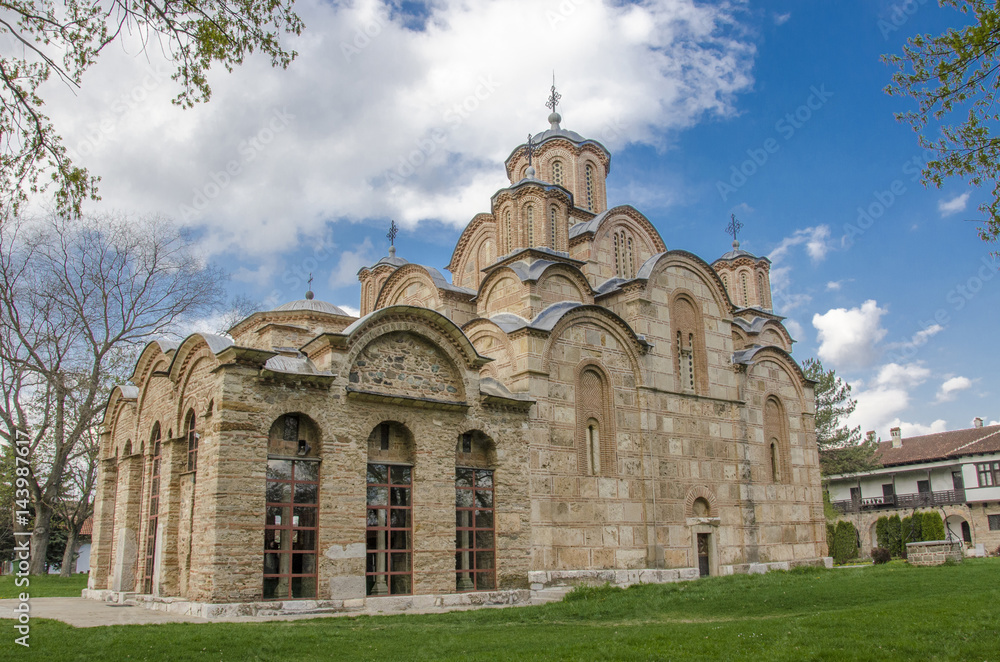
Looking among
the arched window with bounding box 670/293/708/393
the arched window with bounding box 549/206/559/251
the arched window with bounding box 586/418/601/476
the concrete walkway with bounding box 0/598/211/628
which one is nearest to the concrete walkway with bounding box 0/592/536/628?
the concrete walkway with bounding box 0/598/211/628

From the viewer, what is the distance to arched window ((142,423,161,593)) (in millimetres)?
14633

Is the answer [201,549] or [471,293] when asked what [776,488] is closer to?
[471,293]

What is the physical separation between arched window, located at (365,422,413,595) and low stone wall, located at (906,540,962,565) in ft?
47.4

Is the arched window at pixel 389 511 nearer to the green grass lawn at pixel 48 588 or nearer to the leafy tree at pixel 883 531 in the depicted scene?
the green grass lawn at pixel 48 588

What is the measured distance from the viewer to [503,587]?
1462 centimetres

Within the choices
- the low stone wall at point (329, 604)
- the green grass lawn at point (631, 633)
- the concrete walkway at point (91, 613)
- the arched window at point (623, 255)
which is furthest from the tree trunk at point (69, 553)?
the arched window at point (623, 255)

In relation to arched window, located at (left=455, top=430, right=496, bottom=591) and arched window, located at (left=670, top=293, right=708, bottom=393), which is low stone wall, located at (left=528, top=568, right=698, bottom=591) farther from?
arched window, located at (left=670, top=293, right=708, bottom=393)

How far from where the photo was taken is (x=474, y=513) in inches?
584

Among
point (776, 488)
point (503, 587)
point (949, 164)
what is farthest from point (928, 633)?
point (776, 488)

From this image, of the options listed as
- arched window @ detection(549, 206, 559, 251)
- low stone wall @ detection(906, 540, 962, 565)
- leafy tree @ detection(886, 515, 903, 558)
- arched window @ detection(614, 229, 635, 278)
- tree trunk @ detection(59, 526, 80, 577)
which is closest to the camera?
arched window @ detection(549, 206, 559, 251)

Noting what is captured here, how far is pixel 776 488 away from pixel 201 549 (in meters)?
15.3

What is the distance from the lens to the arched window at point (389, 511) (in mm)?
13336

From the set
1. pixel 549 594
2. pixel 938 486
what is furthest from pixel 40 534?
pixel 938 486

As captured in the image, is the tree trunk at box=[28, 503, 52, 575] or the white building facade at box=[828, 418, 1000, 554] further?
the white building facade at box=[828, 418, 1000, 554]
